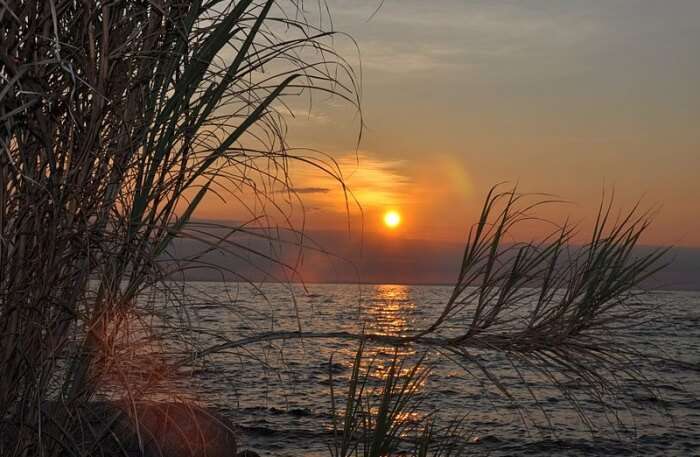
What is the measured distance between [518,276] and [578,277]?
25 centimetres

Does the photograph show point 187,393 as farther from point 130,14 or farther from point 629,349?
point 629,349

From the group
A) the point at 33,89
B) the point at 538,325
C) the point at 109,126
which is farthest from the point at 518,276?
the point at 33,89

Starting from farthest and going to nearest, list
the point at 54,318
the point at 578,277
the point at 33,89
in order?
the point at 578,277, the point at 54,318, the point at 33,89

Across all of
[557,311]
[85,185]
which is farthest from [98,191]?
[557,311]

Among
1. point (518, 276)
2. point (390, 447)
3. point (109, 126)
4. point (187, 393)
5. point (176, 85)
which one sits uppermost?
point (176, 85)

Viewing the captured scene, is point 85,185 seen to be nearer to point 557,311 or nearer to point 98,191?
point 98,191

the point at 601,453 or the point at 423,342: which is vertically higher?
the point at 423,342

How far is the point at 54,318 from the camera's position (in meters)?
1.76

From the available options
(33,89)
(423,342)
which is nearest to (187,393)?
(423,342)

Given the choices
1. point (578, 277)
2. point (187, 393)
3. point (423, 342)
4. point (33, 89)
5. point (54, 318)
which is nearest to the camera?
point (33, 89)

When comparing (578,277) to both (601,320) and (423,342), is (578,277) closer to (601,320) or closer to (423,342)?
(601,320)

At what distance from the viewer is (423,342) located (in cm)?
224

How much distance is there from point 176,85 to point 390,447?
1.64 m

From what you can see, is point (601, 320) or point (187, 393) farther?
point (601, 320)
